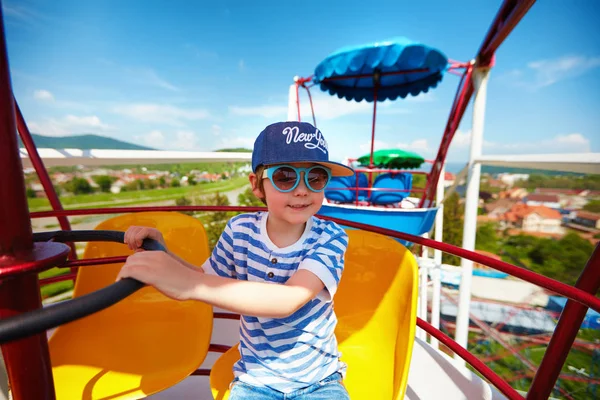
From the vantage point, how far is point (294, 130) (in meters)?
0.87

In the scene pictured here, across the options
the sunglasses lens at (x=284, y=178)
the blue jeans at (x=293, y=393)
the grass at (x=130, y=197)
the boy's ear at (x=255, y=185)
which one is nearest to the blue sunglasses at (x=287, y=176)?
the sunglasses lens at (x=284, y=178)

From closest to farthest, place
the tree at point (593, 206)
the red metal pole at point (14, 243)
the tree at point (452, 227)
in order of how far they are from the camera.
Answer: the red metal pole at point (14, 243) → the tree at point (452, 227) → the tree at point (593, 206)

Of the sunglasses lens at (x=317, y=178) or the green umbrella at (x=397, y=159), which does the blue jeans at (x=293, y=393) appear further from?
the green umbrella at (x=397, y=159)

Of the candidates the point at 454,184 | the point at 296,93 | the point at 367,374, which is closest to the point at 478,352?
the point at 454,184

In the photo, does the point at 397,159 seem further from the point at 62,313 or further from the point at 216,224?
the point at 216,224

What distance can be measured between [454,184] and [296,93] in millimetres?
3312

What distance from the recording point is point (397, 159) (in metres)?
7.37

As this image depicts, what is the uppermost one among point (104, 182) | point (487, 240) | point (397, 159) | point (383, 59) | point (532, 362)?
point (383, 59)

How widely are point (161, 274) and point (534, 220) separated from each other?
227ft

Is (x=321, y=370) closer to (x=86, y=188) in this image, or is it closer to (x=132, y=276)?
(x=132, y=276)

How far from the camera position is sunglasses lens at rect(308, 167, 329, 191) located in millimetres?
900

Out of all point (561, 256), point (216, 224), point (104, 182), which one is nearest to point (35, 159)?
point (216, 224)

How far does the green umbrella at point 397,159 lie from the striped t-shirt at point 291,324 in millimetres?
Answer: 6792

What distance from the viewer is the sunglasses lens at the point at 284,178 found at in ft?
2.90
